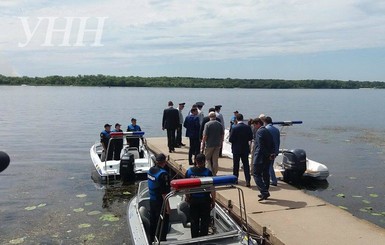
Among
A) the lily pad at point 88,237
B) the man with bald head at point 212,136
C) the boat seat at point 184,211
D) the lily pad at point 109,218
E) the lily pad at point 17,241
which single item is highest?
the man with bald head at point 212,136

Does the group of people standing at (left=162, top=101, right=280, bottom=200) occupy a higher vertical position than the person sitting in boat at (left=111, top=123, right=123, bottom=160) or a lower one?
higher

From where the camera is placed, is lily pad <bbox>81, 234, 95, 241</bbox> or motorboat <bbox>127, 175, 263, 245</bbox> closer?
motorboat <bbox>127, 175, 263, 245</bbox>

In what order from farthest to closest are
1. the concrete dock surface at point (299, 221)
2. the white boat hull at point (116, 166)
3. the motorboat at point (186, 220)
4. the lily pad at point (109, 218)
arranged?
the white boat hull at point (116, 166) → the lily pad at point (109, 218) → the concrete dock surface at point (299, 221) → the motorboat at point (186, 220)

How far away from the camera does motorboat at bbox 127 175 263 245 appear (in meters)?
5.12

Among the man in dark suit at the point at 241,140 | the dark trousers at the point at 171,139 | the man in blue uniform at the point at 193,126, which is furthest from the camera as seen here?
the dark trousers at the point at 171,139

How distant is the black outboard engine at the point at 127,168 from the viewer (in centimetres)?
1215

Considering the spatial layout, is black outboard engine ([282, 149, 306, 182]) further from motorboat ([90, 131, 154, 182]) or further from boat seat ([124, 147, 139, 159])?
boat seat ([124, 147, 139, 159])

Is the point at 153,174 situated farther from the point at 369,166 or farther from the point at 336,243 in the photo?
the point at 369,166

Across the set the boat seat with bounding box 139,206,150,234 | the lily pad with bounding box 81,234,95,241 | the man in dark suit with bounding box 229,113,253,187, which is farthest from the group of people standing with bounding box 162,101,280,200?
the lily pad with bounding box 81,234,95,241

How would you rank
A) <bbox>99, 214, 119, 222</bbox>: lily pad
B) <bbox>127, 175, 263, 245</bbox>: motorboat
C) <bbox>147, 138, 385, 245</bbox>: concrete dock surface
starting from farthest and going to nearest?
<bbox>99, 214, 119, 222</bbox>: lily pad
<bbox>147, 138, 385, 245</bbox>: concrete dock surface
<bbox>127, 175, 263, 245</bbox>: motorboat

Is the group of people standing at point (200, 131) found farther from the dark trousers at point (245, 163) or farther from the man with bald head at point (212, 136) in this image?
the dark trousers at point (245, 163)

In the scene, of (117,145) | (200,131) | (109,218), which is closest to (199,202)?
(109,218)

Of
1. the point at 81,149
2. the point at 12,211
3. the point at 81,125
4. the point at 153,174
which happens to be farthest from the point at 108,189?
the point at 81,125

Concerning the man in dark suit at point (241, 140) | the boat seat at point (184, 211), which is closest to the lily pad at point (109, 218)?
the boat seat at point (184, 211)
